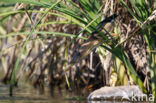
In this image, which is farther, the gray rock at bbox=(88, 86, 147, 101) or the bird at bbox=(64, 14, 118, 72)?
the gray rock at bbox=(88, 86, 147, 101)

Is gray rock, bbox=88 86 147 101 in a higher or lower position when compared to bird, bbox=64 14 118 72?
lower

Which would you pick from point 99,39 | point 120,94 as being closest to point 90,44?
point 99,39

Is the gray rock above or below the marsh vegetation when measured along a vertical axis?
below

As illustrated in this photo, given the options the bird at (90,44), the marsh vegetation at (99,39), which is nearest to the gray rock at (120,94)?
the marsh vegetation at (99,39)

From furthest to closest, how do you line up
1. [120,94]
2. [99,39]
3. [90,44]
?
[120,94] → [99,39] → [90,44]

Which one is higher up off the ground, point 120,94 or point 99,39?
point 99,39

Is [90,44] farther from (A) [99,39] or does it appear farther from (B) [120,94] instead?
(B) [120,94]

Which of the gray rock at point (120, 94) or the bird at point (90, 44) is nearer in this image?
the bird at point (90, 44)

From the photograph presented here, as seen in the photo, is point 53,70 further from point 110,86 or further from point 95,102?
point 95,102

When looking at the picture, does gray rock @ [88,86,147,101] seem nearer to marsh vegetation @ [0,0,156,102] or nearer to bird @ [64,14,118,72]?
marsh vegetation @ [0,0,156,102]

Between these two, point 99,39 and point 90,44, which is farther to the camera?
point 99,39

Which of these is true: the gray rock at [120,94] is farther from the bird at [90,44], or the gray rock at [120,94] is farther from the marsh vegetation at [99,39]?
the bird at [90,44]

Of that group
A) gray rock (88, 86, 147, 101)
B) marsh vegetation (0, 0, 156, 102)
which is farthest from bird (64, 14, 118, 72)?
gray rock (88, 86, 147, 101)

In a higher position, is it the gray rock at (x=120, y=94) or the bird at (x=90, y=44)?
the bird at (x=90, y=44)
